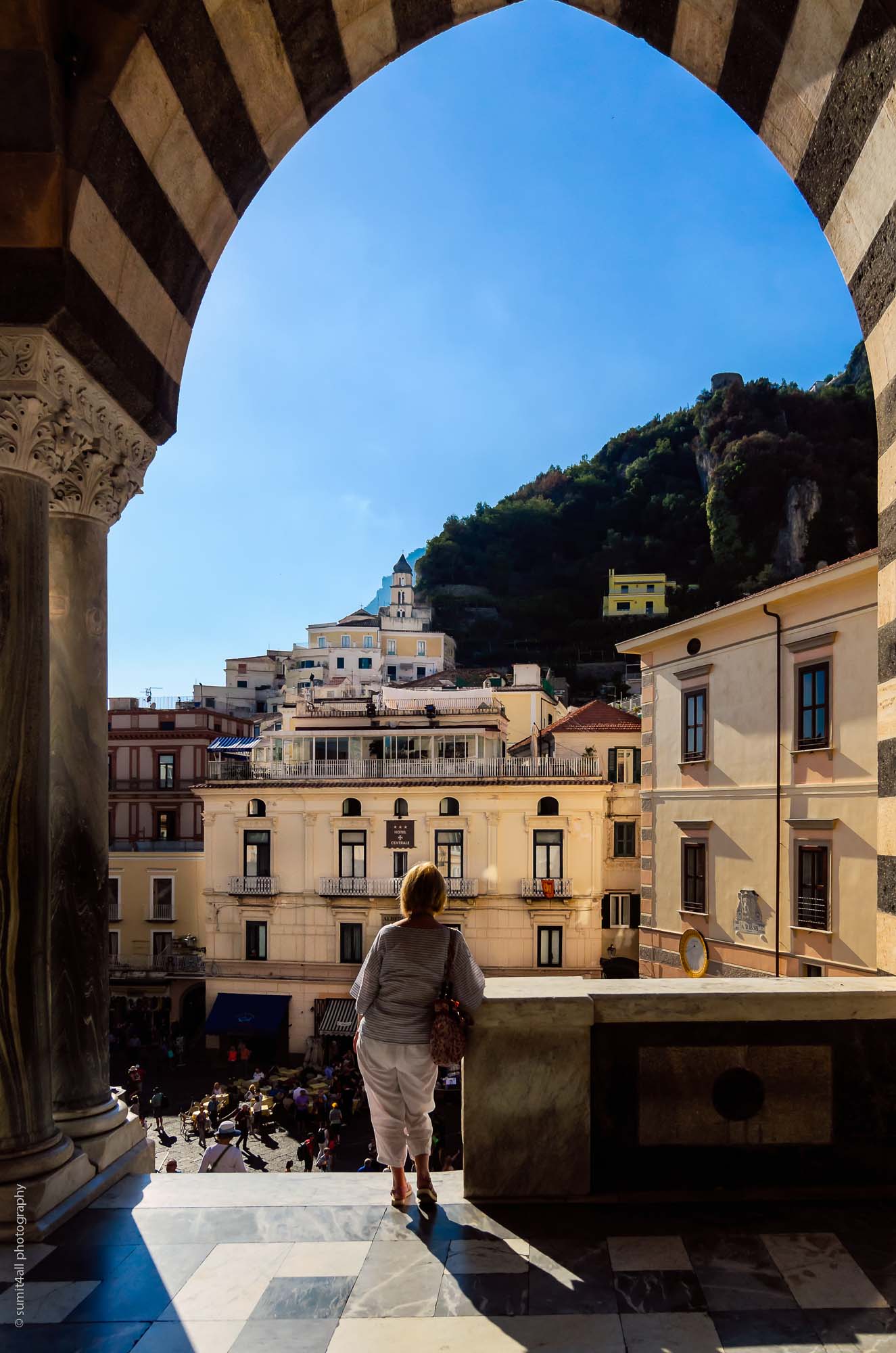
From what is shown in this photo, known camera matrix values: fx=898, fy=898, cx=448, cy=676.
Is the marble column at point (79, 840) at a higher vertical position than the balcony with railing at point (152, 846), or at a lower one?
higher

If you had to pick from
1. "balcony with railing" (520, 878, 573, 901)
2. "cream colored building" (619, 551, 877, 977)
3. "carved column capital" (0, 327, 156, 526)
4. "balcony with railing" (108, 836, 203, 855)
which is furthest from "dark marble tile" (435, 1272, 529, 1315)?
"balcony with railing" (108, 836, 203, 855)

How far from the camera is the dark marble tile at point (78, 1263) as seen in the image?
3076 mm

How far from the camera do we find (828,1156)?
3.70 metres

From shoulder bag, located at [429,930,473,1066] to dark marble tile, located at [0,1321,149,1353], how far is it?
1283 millimetres

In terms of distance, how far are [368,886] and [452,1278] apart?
24.6 m

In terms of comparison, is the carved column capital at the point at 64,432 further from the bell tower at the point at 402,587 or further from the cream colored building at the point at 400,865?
the bell tower at the point at 402,587

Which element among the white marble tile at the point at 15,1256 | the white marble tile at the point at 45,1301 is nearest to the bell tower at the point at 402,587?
the white marble tile at the point at 15,1256

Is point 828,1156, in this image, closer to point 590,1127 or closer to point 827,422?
point 590,1127

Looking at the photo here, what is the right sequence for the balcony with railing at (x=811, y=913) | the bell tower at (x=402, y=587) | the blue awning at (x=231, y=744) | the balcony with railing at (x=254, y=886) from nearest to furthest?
the balcony with railing at (x=811, y=913) < the balcony with railing at (x=254, y=886) < the blue awning at (x=231, y=744) < the bell tower at (x=402, y=587)

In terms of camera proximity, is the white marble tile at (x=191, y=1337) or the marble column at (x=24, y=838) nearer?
the white marble tile at (x=191, y=1337)

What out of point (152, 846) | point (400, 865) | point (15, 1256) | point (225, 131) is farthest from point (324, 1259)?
point (152, 846)

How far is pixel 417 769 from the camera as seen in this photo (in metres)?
29.0

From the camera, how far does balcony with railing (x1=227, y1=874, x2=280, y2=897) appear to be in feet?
90.9

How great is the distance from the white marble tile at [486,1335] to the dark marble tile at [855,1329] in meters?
0.39
